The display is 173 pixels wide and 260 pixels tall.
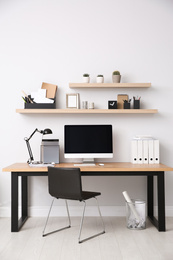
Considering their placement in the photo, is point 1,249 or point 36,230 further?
point 36,230

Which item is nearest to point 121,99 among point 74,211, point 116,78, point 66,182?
point 116,78

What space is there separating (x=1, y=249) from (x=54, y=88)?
6.63 ft

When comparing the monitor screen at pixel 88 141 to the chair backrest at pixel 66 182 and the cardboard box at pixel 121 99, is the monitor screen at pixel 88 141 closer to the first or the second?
the cardboard box at pixel 121 99

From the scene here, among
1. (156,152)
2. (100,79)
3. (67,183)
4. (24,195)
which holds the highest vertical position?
(100,79)

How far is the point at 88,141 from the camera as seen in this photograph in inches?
163

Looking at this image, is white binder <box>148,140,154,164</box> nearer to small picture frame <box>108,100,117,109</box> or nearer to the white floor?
small picture frame <box>108,100,117,109</box>

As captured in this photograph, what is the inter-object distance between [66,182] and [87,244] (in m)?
0.62

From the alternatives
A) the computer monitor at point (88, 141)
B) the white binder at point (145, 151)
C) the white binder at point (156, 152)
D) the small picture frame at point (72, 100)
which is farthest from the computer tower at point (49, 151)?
the white binder at point (156, 152)

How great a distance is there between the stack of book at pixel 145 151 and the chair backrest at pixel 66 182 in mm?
979

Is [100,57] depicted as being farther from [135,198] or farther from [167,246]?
[167,246]

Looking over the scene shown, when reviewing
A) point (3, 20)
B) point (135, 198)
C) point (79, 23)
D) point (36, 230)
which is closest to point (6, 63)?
point (3, 20)

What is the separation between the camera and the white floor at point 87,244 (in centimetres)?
292

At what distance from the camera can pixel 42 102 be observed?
13.6ft

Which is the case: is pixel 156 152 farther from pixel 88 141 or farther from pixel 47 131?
pixel 47 131
